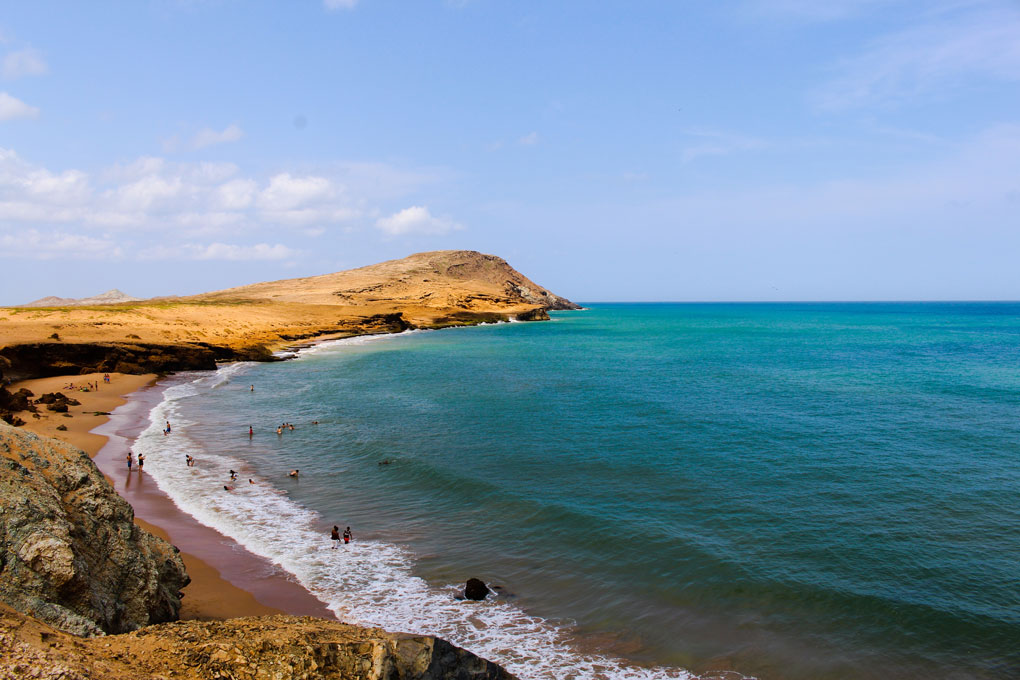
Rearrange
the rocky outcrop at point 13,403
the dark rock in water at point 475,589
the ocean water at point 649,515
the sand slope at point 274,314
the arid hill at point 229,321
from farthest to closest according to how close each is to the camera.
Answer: the sand slope at point 274,314 → the arid hill at point 229,321 → the rocky outcrop at point 13,403 → the dark rock in water at point 475,589 → the ocean water at point 649,515

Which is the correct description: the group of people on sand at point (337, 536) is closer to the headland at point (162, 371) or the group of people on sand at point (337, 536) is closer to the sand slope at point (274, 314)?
the headland at point (162, 371)

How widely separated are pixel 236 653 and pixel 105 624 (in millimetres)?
3744

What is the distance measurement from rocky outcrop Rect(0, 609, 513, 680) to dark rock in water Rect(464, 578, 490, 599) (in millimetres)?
8361

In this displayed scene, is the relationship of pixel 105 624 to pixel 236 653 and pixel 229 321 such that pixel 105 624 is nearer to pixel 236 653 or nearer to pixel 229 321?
pixel 236 653

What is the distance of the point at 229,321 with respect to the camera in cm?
10106

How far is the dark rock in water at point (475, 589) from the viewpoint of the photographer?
18.1m

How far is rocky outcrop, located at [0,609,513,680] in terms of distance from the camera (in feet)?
25.1

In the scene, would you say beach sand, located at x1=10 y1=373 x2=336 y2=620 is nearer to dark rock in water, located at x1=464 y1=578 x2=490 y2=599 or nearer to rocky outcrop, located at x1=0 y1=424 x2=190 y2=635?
rocky outcrop, located at x1=0 y1=424 x2=190 y2=635

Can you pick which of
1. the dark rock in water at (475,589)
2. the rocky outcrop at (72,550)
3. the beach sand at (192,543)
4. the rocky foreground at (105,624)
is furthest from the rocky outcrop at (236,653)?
the beach sand at (192,543)

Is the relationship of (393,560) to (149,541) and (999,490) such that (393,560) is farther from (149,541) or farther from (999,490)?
(999,490)

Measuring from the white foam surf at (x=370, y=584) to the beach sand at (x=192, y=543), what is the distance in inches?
21.5

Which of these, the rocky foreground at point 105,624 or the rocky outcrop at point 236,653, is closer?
the rocky outcrop at point 236,653

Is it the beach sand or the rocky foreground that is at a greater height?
the rocky foreground

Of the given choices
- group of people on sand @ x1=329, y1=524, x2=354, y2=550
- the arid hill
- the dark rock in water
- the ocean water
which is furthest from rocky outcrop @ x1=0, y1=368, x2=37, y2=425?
the dark rock in water
